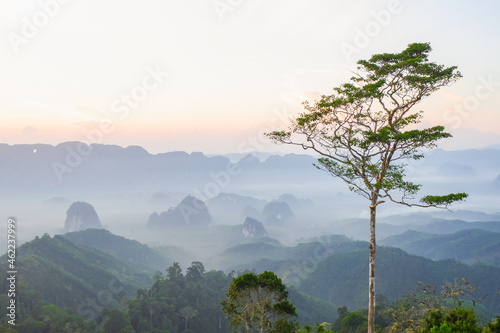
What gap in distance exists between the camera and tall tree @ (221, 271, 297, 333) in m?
21.8

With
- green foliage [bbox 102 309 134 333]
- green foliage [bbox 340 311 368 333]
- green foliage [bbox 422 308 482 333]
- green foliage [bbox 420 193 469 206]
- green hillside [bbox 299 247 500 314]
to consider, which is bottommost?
green hillside [bbox 299 247 500 314]

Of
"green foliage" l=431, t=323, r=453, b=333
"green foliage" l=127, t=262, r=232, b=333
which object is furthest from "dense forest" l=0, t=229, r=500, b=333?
"green foliage" l=431, t=323, r=453, b=333

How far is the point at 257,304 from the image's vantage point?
21.8m

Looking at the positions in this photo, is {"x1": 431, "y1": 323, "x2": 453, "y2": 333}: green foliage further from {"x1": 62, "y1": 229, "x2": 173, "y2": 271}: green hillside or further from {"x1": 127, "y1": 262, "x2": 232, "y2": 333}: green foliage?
{"x1": 62, "y1": 229, "x2": 173, "y2": 271}: green hillside

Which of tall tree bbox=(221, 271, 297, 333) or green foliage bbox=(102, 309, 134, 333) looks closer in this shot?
tall tree bbox=(221, 271, 297, 333)

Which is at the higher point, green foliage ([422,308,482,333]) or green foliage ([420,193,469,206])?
green foliage ([420,193,469,206])

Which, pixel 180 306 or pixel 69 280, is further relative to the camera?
pixel 69 280

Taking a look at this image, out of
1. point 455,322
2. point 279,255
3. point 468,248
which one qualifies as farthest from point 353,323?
point 468,248

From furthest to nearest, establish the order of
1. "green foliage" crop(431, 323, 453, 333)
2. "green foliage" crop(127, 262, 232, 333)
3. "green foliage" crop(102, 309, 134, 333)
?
1. "green foliage" crop(127, 262, 232, 333)
2. "green foliage" crop(102, 309, 134, 333)
3. "green foliage" crop(431, 323, 453, 333)

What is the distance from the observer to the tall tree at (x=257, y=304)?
71.4 feet

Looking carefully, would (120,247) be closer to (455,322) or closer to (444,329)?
(455,322)

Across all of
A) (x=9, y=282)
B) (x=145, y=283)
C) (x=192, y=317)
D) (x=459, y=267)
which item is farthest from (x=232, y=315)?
(x=459, y=267)

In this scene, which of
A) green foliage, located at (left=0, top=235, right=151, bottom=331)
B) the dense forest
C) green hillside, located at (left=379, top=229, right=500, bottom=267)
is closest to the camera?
the dense forest

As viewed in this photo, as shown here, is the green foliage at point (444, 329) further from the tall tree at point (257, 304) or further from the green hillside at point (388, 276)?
the green hillside at point (388, 276)
